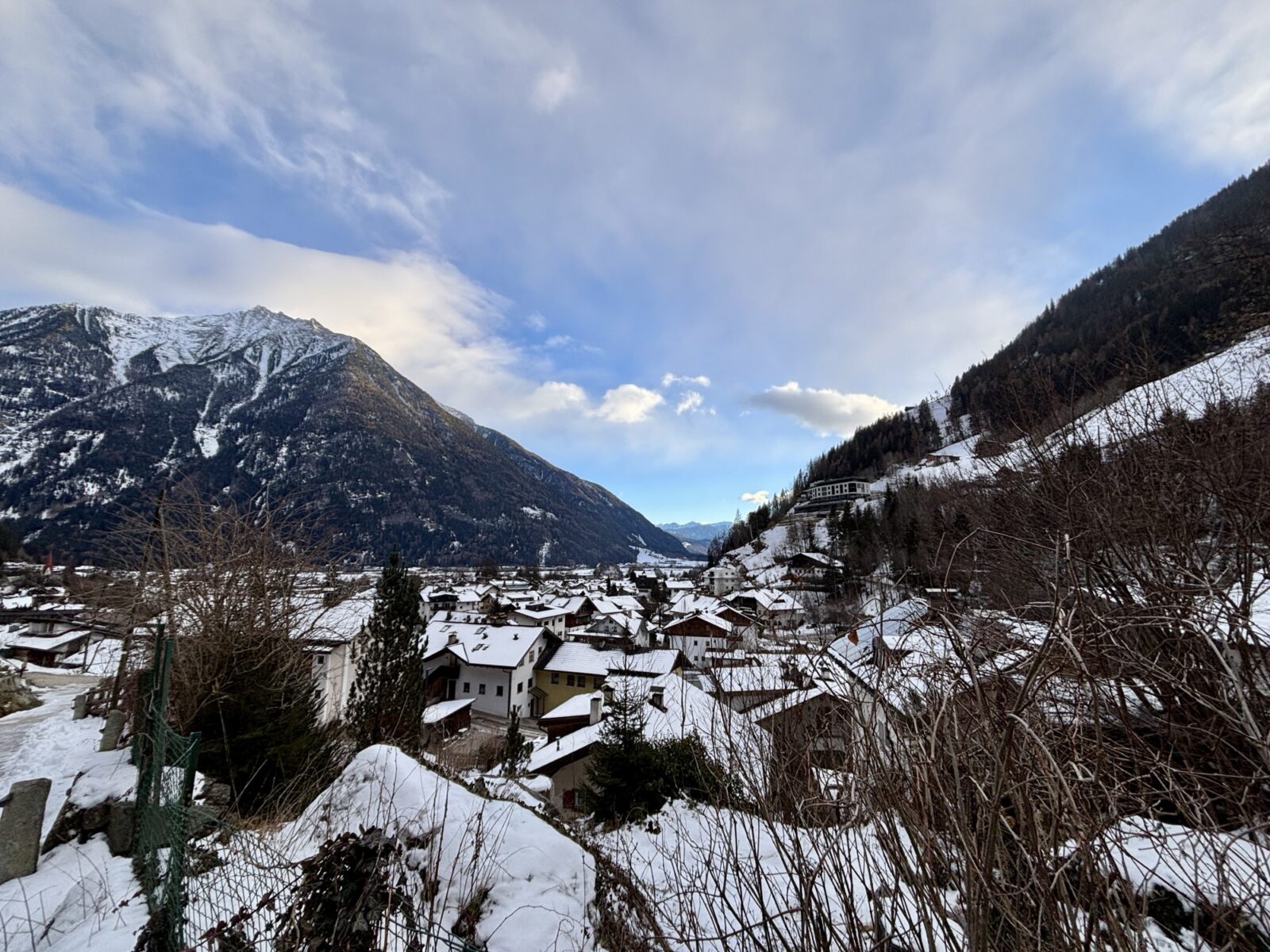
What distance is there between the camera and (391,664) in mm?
15867

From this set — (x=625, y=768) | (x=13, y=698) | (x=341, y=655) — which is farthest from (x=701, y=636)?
(x=13, y=698)

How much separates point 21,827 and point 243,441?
18631 centimetres

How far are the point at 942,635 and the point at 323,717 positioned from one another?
1996cm

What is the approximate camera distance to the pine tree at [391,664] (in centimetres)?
1455

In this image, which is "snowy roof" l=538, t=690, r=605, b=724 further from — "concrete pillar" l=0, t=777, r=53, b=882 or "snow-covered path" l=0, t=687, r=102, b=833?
"concrete pillar" l=0, t=777, r=53, b=882

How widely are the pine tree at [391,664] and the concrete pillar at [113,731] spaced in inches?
313

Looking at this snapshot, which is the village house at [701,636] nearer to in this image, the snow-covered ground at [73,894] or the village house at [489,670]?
the snow-covered ground at [73,894]

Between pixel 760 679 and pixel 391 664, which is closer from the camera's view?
pixel 760 679

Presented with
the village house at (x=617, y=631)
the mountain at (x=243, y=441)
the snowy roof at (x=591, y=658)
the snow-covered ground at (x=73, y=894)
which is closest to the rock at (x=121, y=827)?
the snow-covered ground at (x=73, y=894)

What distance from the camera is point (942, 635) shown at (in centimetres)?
183

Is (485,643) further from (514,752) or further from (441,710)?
(514,752)

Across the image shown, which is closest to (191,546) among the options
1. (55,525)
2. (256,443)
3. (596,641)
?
(596,641)

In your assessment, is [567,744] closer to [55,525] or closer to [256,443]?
[55,525]

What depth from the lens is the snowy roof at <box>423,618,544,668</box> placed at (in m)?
26.8
